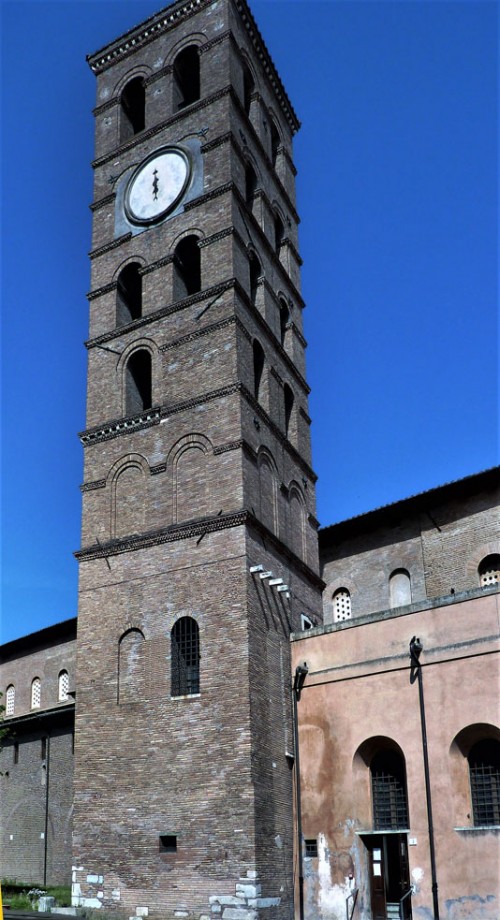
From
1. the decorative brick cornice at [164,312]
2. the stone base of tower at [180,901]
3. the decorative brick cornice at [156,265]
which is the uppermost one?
the decorative brick cornice at [156,265]

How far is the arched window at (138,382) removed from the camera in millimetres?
25628

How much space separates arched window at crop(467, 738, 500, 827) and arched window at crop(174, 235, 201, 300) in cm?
1413

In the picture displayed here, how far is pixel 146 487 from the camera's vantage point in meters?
23.8

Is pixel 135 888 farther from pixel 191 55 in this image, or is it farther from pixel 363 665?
pixel 191 55

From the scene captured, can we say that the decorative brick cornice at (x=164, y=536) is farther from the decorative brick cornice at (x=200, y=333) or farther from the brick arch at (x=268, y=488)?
the decorative brick cornice at (x=200, y=333)

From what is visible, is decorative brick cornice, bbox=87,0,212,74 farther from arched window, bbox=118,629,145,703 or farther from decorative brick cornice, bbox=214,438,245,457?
arched window, bbox=118,629,145,703

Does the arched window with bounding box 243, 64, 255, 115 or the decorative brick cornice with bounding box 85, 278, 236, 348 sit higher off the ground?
the arched window with bounding box 243, 64, 255, 115

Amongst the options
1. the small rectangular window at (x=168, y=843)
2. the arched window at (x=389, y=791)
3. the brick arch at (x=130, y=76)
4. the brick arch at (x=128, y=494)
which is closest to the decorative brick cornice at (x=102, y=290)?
the brick arch at (x=128, y=494)

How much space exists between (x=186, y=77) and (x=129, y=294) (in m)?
8.54

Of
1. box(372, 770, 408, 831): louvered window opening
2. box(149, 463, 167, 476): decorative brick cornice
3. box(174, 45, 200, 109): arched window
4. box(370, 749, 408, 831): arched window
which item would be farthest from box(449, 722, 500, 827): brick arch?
box(174, 45, 200, 109): arched window

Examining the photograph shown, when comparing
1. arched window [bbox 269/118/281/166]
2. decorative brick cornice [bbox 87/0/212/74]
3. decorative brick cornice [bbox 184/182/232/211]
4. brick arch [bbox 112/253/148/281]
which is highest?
decorative brick cornice [bbox 87/0/212/74]

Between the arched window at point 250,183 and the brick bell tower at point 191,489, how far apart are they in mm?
80

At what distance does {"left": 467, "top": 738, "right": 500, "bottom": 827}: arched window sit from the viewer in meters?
19.1

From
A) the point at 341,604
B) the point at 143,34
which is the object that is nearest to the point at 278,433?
the point at 341,604
